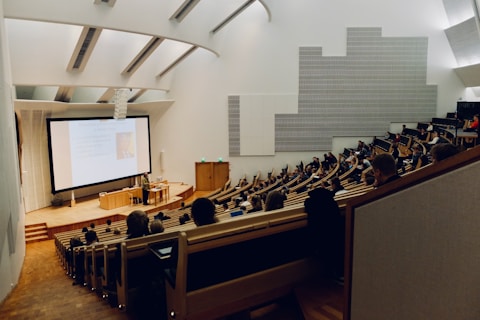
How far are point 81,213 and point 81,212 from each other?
111mm

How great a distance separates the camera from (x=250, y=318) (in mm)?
2627

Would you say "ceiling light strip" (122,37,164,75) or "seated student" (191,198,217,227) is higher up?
"ceiling light strip" (122,37,164,75)

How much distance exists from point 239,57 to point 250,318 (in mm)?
11190

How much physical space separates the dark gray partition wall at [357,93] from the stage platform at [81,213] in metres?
3.27

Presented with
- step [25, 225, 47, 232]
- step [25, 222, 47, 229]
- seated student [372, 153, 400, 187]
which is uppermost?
Answer: seated student [372, 153, 400, 187]

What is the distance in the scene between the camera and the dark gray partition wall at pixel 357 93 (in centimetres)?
1267

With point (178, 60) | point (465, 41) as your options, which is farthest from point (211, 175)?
point (465, 41)

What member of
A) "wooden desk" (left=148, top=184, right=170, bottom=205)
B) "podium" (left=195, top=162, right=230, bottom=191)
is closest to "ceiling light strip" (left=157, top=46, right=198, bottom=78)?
"podium" (left=195, top=162, right=230, bottom=191)

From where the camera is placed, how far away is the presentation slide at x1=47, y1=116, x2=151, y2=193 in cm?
1073

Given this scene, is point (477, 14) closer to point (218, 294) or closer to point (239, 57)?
point (239, 57)

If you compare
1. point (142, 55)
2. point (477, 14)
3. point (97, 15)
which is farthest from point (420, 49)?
point (97, 15)

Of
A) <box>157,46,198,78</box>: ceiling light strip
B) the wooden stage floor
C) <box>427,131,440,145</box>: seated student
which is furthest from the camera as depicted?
<box>157,46,198,78</box>: ceiling light strip

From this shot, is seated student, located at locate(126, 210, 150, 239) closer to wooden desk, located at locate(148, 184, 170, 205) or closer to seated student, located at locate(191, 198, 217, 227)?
seated student, located at locate(191, 198, 217, 227)

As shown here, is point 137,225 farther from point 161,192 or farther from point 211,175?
point 211,175
